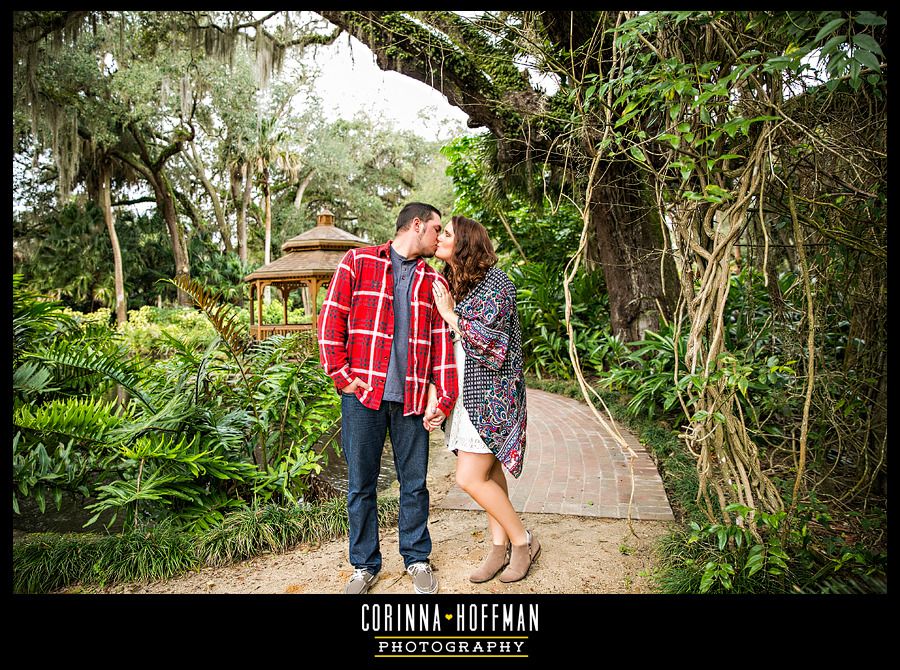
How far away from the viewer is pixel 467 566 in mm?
2822

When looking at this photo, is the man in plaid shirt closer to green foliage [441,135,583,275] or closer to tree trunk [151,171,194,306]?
green foliage [441,135,583,275]

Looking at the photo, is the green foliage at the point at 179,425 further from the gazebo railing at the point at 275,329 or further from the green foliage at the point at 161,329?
the gazebo railing at the point at 275,329

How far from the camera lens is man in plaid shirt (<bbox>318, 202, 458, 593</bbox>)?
252cm

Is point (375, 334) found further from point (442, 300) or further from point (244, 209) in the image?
point (244, 209)

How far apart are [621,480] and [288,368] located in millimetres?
2571

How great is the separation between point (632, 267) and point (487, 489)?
4640 mm

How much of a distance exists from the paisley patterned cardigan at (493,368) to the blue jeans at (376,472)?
32cm

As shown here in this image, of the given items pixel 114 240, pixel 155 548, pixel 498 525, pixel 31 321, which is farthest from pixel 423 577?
pixel 114 240

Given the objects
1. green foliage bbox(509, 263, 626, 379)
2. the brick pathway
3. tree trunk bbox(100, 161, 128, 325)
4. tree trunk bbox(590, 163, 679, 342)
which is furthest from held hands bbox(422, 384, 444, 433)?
tree trunk bbox(100, 161, 128, 325)

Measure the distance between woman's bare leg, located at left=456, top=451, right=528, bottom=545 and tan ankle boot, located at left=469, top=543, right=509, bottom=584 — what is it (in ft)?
Answer: 0.32

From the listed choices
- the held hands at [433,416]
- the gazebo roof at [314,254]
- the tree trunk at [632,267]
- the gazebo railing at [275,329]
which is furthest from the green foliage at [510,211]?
the held hands at [433,416]

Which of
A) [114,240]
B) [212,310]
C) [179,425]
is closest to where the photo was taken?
[179,425]

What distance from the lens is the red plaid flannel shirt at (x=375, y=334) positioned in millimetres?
2500
